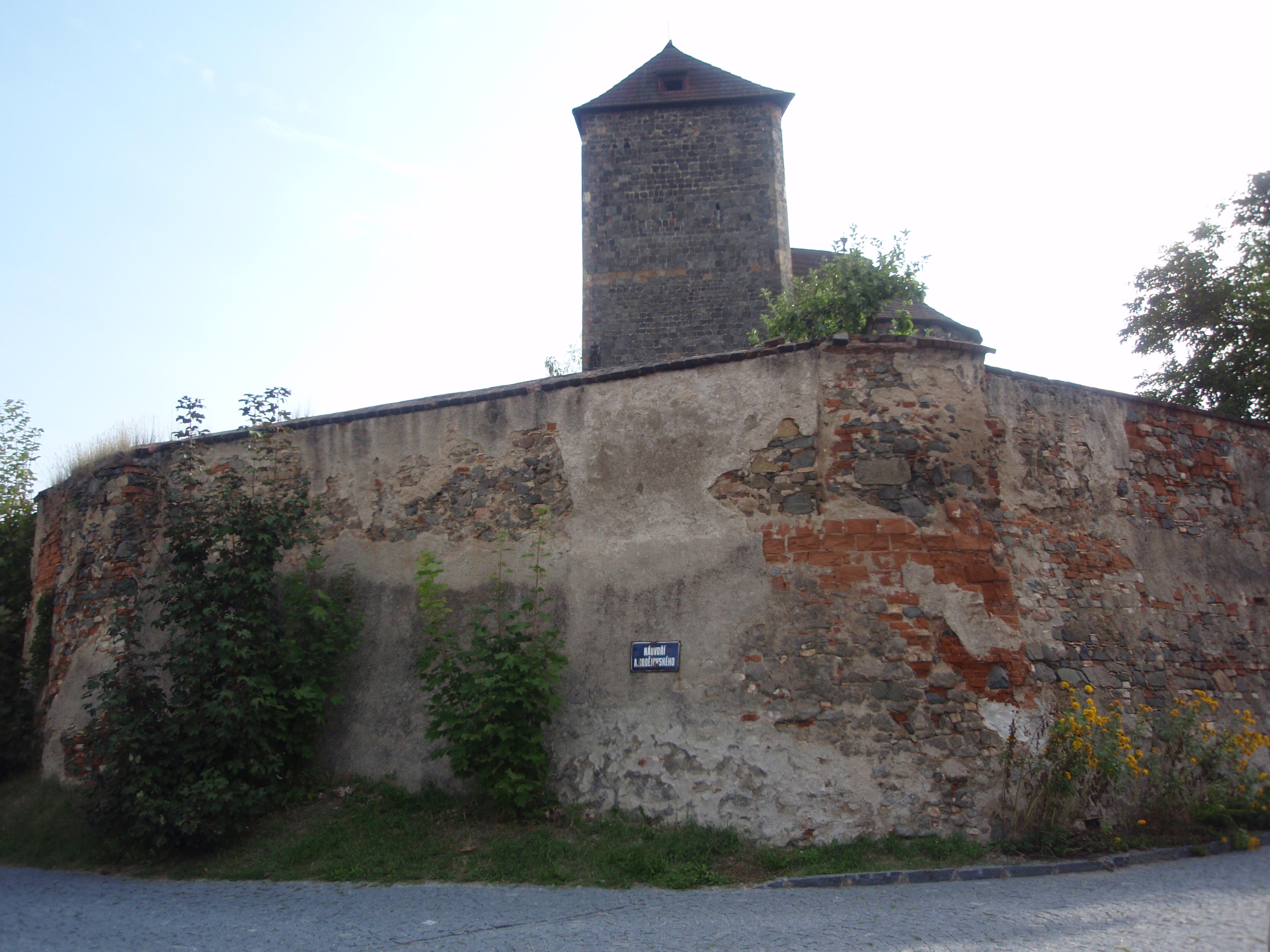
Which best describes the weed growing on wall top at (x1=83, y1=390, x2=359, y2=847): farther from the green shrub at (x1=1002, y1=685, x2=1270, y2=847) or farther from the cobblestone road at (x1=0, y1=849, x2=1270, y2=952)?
the green shrub at (x1=1002, y1=685, x2=1270, y2=847)

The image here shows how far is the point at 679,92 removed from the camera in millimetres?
20484

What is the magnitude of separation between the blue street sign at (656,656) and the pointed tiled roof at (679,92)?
16131 mm

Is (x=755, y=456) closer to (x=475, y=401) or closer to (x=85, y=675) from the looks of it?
(x=475, y=401)

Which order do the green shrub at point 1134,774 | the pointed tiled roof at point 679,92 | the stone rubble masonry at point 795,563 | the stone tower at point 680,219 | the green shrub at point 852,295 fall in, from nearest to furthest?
the green shrub at point 1134,774
the stone rubble masonry at point 795,563
the green shrub at point 852,295
the stone tower at point 680,219
the pointed tiled roof at point 679,92

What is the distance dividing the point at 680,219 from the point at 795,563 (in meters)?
14.0

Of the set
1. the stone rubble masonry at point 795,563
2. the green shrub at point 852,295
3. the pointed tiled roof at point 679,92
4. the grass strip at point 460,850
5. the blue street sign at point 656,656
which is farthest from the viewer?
the pointed tiled roof at point 679,92

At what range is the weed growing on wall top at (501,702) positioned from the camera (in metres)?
6.77

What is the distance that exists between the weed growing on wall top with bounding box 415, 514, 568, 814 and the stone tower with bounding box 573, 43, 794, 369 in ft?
39.5

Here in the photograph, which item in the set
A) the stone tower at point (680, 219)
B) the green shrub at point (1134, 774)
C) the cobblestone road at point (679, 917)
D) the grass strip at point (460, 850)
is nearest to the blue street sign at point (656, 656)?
the grass strip at point (460, 850)

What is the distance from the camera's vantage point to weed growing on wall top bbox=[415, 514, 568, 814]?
6.77m

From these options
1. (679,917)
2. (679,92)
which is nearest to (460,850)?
(679,917)

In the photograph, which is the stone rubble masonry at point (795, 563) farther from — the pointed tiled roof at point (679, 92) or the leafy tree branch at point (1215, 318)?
the pointed tiled roof at point (679, 92)

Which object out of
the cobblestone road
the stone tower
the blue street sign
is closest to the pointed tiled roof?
the stone tower

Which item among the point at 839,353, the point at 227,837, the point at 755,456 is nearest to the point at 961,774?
the point at 755,456
